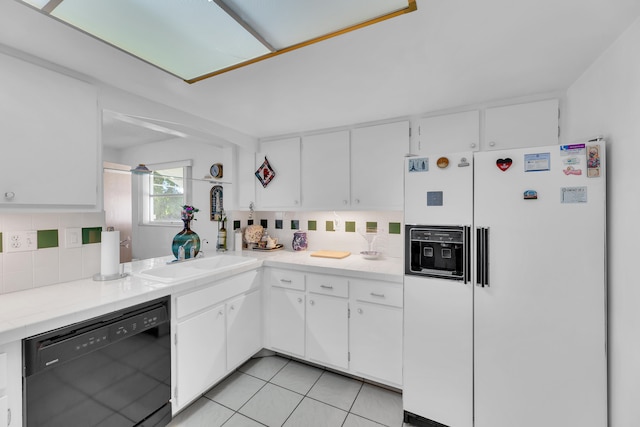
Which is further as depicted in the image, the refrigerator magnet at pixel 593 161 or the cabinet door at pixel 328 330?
the cabinet door at pixel 328 330

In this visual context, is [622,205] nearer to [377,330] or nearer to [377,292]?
[377,292]

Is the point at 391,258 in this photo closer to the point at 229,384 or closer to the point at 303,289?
the point at 303,289

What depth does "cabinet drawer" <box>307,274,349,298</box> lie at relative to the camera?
213 cm

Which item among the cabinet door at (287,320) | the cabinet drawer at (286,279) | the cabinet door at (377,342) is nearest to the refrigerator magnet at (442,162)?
the cabinet door at (377,342)

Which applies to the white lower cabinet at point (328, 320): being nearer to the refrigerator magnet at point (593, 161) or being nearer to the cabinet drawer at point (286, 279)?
the cabinet drawer at point (286, 279)

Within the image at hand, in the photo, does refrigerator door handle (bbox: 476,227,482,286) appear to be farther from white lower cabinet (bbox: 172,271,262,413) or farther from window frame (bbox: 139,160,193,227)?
window frame (bbox: 139,160,193,227)

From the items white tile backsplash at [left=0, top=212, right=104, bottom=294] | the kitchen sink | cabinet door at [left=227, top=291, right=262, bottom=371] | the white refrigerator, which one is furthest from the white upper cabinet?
the white refrigerator

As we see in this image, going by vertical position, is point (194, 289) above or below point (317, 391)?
above

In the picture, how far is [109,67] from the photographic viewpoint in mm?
1474

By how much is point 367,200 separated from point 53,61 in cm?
216

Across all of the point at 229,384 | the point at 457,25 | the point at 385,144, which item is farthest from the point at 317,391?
the point at 457,25

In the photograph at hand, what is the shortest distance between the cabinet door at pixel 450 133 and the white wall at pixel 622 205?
→ 621 mm

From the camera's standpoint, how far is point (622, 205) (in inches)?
50.8

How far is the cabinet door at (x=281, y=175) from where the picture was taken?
107 inches
